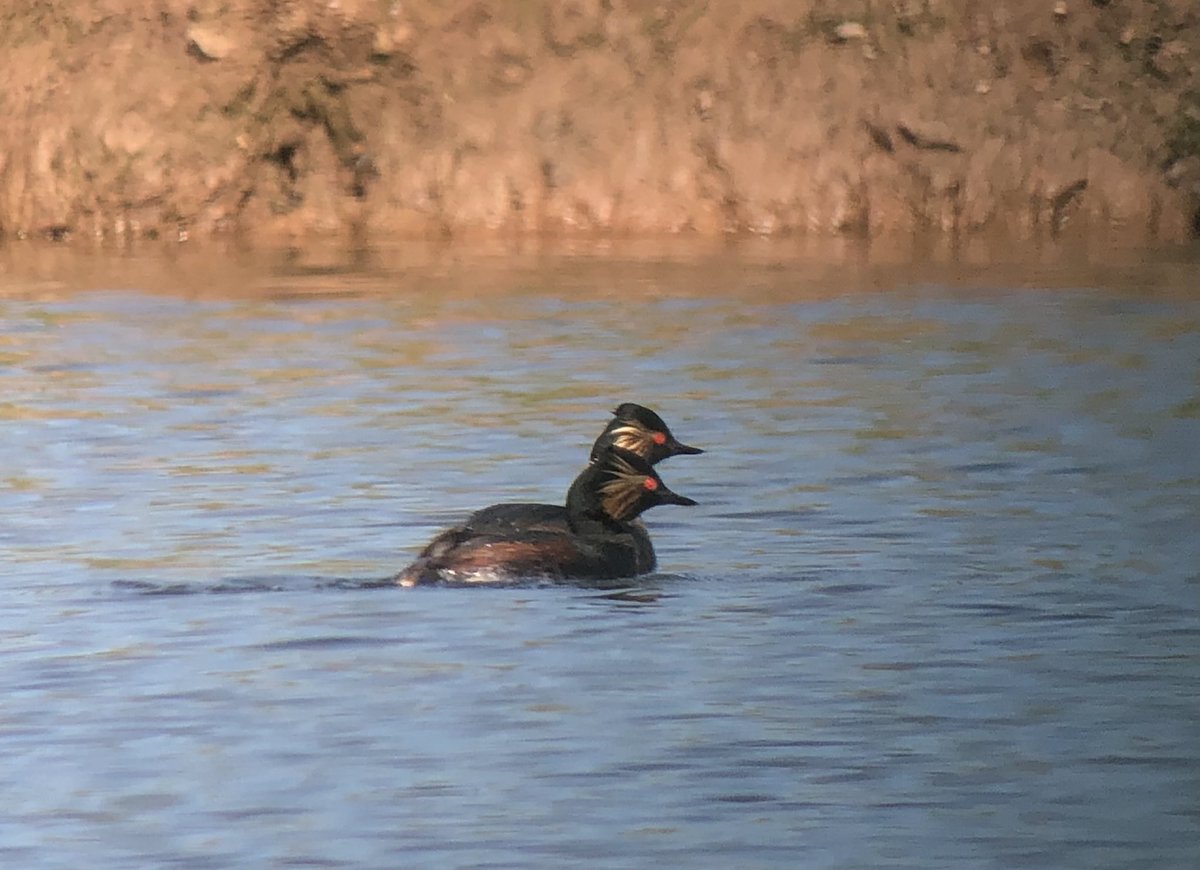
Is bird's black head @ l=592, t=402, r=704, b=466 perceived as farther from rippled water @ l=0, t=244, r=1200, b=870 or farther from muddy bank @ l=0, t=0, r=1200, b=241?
muddy bank @ l=0, t=0, r=1200, b=241

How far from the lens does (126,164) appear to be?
2180 cm

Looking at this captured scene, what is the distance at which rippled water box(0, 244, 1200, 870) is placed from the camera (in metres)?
6.35

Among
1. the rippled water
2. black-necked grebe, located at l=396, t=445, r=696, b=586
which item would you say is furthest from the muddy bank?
black-necked grebe, located at l=396, t=445, r=696, b=586

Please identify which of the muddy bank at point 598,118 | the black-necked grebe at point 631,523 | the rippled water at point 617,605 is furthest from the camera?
the muddy bank at point 598,118

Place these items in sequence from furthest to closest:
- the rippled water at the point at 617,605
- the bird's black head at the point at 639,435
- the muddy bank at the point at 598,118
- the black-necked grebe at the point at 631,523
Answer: the muddy bank at the point at 598,118 < the bird's black head at the point at 639,435 < the black-necked grebe at the point at 631,523 < the rippled water at the point at 617,605

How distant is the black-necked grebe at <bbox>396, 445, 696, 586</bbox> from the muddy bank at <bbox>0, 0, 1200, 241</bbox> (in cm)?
1158

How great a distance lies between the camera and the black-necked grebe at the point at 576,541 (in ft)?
29.9

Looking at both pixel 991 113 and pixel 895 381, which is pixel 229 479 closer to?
pixel 895 381

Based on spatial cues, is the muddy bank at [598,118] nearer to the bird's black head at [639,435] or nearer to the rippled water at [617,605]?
the rippled water at [617,605]

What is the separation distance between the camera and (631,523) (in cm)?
974

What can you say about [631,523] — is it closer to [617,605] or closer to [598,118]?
[617,605]

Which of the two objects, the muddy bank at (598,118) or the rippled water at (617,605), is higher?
the muddy bank at (598,118)

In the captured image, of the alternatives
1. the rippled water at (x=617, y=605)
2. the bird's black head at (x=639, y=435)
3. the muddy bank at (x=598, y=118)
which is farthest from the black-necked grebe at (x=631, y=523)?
the muddy bank at (x=598, y=118)

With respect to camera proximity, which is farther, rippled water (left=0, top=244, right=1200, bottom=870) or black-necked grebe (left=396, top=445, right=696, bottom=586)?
black-necked grebe (left=396, top=445, right=696, bottom=586)
